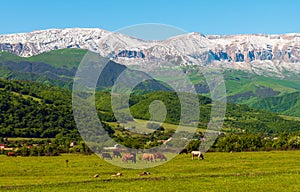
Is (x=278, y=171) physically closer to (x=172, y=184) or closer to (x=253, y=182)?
(x=253, y=182)

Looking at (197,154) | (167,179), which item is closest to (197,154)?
(197,154)

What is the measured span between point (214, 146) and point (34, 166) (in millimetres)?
54459

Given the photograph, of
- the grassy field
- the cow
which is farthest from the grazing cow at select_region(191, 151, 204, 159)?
the grassy field

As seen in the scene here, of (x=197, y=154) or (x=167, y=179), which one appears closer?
(x=167, y=179)

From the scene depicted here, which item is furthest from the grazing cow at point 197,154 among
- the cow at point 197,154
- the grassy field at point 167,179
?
the grassy field at point 167,179

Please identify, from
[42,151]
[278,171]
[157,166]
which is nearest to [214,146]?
[42,151]

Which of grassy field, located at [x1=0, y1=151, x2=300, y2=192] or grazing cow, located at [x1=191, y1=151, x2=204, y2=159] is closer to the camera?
grassy field, located at [x1=0, y1=151, x2=300, y2=192]

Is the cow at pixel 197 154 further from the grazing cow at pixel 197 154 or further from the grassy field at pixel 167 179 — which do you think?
the grassy field at pixel 167 179

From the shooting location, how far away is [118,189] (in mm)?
43406

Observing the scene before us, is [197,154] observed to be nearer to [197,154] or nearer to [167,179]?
[197,154]

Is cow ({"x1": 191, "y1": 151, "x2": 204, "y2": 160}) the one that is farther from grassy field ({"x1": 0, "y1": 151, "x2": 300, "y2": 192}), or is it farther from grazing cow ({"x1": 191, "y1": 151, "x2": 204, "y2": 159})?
grassy field ({"x1": 0, "y1": 151, "x2": 300, "y2": 192})

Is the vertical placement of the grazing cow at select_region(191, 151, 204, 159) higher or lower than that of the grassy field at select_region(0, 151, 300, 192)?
lower

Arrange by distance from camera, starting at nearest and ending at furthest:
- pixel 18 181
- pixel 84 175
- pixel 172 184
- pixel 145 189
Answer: pixel 145 189, pixel 172 184, pixel 18 181, pixel 84 175

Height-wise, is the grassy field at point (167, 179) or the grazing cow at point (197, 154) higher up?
the grassy field at point (167, 179)
